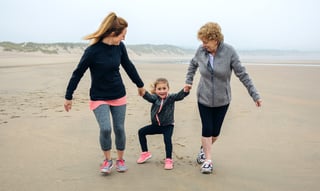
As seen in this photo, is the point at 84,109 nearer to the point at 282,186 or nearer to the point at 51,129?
the point at 51,129

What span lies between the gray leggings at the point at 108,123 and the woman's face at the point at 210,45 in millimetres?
1141

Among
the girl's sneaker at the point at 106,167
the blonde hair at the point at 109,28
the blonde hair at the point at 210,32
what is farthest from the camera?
the girl's sneaker at the point at 106,167

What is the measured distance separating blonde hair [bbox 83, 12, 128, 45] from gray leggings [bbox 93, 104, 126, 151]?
29.0 inches

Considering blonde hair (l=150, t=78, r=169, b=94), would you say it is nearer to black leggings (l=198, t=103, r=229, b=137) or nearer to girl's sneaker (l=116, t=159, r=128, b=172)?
black leggings (l=198, t=103, r=229, b=137)

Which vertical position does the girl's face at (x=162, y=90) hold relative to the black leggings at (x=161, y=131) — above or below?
above

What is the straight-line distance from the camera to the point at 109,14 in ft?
11.1

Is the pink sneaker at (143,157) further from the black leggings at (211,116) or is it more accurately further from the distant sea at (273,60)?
the distant sea at (273,60)

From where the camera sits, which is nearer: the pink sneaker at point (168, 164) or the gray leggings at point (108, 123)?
the gray leggings at point (108, 123)

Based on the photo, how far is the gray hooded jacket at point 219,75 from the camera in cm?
362

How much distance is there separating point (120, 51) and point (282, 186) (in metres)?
2.22

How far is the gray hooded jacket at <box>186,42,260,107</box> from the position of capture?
3615 millimetres

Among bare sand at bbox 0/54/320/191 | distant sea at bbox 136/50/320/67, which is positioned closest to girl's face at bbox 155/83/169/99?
bare sand at bbox 0/54/320/191

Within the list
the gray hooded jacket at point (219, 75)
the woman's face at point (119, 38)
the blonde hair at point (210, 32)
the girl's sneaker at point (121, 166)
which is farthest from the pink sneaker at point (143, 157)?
the blonde hair at point (210, 32)

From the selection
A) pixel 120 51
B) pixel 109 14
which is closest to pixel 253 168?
pixel 120 51
